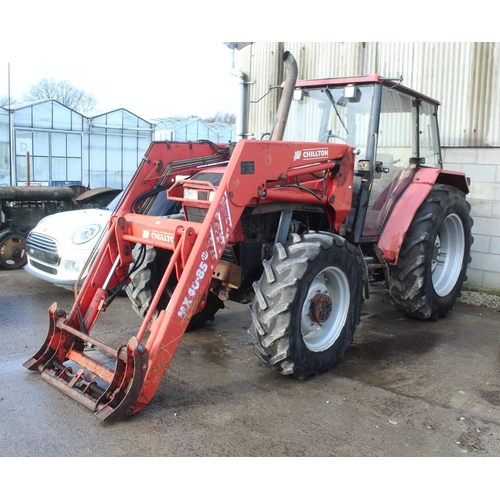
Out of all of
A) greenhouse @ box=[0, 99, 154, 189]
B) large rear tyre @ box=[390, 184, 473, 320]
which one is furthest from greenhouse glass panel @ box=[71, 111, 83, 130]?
large rear tyre @ box=[390, 184, 473, 320]

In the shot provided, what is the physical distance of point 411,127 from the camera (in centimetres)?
600

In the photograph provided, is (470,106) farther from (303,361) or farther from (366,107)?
(303,361)

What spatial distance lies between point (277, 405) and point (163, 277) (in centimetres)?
124

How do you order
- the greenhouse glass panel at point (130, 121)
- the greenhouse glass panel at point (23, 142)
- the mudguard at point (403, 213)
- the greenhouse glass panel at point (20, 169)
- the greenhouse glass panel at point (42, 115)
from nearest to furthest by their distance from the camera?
the mudguard at point (403, 213) → the greenhouse glass panel at point (20, 169) → the greenhouse glass panel at point (23, 142) → the greenhouse glass panel at point (42, 115) → the greenhouse glass panel at point (130, 121)

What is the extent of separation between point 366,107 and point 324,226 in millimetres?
1202

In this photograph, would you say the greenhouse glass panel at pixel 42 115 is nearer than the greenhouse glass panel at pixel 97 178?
Yes

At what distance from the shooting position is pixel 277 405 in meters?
4.07

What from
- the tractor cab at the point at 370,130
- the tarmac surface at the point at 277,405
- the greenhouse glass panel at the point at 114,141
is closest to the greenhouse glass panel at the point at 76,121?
the greenhouse glass panel at the point at 114,141

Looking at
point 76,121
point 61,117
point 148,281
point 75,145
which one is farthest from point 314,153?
point 76,121

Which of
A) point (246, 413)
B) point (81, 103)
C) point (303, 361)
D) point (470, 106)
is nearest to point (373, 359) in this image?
point (303, 361)

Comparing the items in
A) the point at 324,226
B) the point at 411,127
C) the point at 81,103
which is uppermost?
the point at 81,103

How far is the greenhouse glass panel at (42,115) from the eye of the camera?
66.3ft

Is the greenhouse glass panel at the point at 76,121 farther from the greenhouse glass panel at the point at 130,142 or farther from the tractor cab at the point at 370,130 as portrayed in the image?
the tractor cab at the point at 370,130

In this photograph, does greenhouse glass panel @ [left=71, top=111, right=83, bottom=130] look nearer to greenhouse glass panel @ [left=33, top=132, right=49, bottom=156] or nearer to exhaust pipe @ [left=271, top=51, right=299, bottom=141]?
greenhouse glass panel @ [left=33, top=132, right=49, bottom=156]
